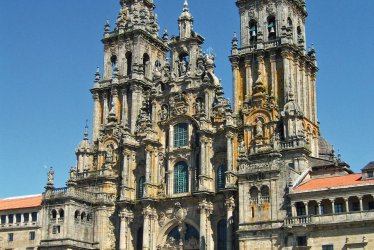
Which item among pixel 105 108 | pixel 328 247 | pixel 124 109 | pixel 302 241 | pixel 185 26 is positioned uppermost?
pixel 185 26

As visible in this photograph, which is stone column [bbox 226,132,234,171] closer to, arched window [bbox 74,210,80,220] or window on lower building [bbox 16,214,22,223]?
arched window [bbox 74,210,80,220]

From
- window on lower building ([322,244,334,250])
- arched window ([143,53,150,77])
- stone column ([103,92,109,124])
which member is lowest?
window on lower building ([322,244,334,250])

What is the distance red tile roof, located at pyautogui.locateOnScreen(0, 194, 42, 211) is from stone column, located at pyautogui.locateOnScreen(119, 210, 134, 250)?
34.4ft

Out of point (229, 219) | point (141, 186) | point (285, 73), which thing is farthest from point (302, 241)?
point (141, 186)

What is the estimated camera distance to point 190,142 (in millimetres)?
79500

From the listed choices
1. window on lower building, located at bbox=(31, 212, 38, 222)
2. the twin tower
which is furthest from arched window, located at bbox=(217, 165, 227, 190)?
window on lower building, located at bbox=(31, 212, 38, 222)

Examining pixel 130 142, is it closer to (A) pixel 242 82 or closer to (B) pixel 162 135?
(B) pixel 162 135

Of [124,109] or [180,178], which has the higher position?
[124,109]

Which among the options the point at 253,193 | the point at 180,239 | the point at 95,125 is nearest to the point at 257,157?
the point at 253,193

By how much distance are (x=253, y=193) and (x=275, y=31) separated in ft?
75.3

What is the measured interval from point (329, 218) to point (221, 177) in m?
18.9

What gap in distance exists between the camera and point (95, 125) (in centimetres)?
8912

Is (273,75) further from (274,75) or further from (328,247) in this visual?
(328,247)

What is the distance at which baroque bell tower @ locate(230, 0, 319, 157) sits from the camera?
73.9 meters
